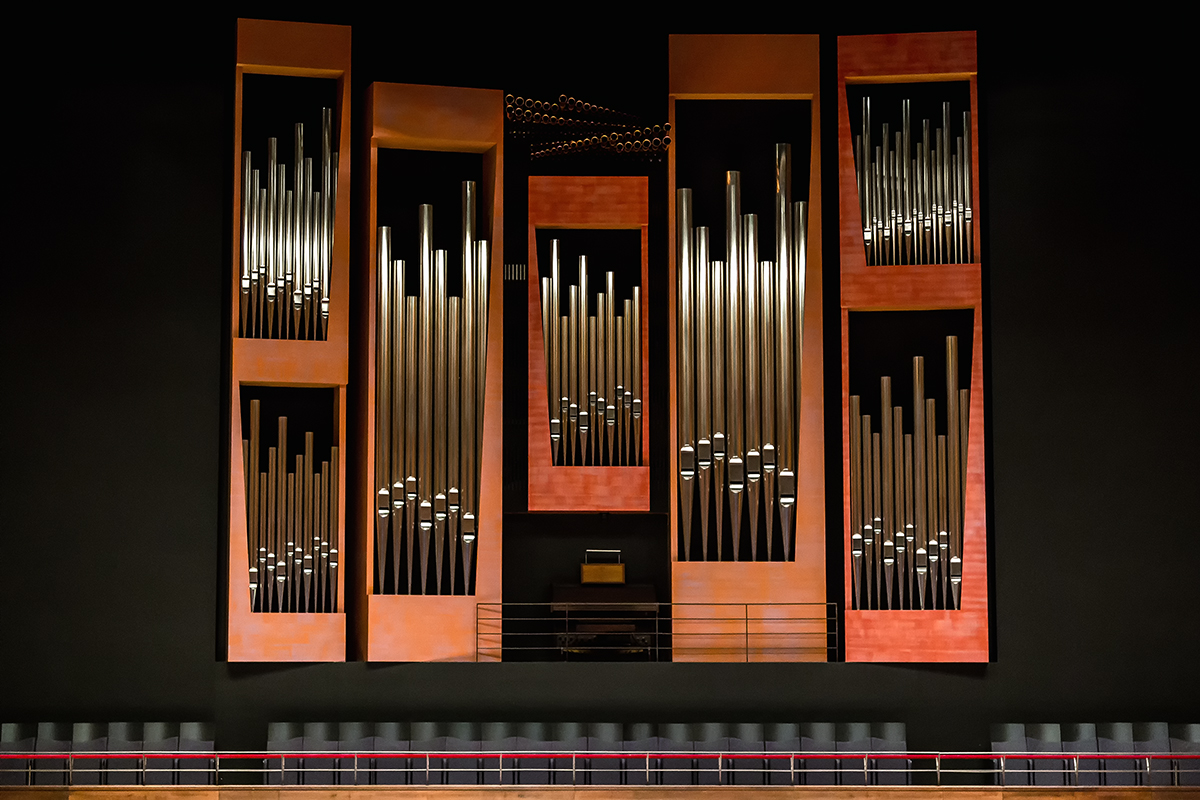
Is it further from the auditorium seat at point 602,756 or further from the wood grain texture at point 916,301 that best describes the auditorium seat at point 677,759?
the wood grain texture at point 916,301

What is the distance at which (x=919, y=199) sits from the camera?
10.6 m

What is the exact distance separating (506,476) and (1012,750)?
421 centimetres

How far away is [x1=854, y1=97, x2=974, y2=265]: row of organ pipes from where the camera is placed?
1059 centimetres

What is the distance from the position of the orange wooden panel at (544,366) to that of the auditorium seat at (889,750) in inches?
93.6

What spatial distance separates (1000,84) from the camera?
10.7 metres

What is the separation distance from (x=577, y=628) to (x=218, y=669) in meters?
2.62

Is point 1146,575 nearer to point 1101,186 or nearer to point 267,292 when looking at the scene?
point 1101,186

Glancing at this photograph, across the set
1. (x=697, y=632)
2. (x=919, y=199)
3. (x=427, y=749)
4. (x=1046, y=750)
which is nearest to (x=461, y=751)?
(x=427, y=749)

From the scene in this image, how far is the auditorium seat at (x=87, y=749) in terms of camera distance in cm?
973

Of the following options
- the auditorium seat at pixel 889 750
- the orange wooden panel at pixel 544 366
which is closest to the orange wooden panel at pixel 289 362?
the orange wooden panel at pixel 544 366

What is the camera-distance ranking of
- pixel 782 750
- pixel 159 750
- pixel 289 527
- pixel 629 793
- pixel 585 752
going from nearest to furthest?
1. pixel 629 793
2. pixel 585 752
3. pixel 782 750
4. pixel 159 750
5. pixel 289 527

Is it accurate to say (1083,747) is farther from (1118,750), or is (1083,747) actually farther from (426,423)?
(426,423)

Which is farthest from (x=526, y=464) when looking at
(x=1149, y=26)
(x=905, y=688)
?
(x=1149, y=26)

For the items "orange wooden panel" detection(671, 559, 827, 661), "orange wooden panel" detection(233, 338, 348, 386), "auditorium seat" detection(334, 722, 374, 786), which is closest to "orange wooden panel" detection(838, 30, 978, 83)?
"orange wooden panel" detection(671, 559, 827, 661)
